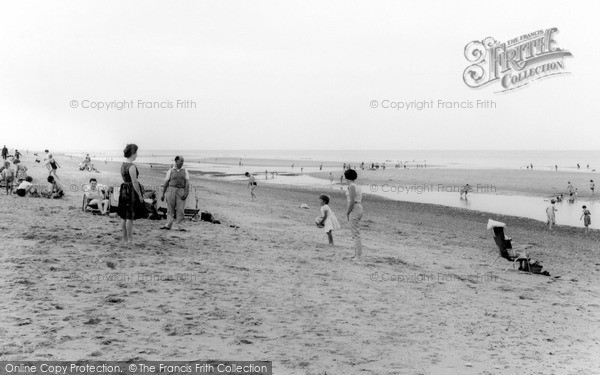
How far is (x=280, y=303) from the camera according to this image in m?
6.61

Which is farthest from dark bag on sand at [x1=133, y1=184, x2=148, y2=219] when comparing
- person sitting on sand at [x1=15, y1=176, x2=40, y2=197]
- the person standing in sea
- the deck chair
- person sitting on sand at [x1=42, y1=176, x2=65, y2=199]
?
person sitting on sand at [x1=15, y1=176, x2=40, y2=197]

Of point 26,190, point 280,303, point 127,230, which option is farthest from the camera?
point 26,190

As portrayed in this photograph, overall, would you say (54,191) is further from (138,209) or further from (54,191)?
(138,209)

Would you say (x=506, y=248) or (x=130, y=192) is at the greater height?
(x=130, y=192)

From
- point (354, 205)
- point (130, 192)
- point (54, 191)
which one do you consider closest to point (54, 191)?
point (54, 191)

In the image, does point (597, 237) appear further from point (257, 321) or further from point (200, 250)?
point (257, 321)

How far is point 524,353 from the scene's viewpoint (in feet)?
17.5

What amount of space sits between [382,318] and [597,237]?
15075mm

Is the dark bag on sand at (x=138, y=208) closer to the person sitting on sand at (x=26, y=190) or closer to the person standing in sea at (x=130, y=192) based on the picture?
the person standing in sea at (x=130, y=192)

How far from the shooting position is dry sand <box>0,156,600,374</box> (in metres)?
4.93

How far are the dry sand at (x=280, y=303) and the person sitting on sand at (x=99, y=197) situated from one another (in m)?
0.49

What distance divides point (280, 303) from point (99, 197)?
798 centimetres

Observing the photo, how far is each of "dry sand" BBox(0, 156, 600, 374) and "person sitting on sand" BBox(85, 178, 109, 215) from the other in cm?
49

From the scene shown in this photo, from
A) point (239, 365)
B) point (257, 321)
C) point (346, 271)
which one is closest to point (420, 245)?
point (346, 271)
